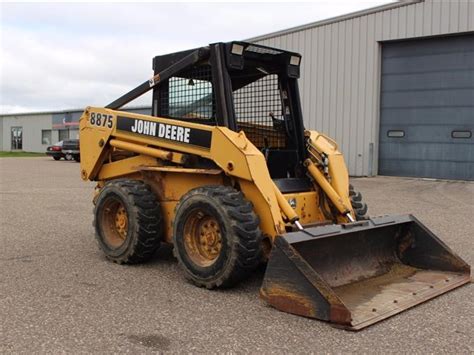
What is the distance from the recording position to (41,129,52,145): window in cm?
5492

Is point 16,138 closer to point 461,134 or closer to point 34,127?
point 34,127

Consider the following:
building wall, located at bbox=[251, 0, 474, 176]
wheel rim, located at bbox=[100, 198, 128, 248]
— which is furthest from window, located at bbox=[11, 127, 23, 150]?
wheel rim, located at bbox=[100, 198, 128, 248]

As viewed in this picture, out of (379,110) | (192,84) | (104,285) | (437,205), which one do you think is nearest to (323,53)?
(379,110)

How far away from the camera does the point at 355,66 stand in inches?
730

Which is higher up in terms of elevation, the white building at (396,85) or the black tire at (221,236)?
the white building at (396,85)

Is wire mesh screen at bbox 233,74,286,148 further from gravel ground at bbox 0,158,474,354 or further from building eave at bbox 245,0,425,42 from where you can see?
building eave at bbox 245,0,425,42

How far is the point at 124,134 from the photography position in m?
6.38

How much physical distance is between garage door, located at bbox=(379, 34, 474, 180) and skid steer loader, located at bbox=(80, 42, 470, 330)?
37.8 ft

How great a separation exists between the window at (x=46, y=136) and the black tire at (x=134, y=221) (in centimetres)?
5162

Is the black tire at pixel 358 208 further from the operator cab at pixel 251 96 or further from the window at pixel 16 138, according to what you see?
the window at pixel 16 138

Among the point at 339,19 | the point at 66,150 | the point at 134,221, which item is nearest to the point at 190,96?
the point at 134,221

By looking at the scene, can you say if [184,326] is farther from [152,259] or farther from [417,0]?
[417,0]

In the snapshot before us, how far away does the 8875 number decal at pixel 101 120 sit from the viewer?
660 centimetres

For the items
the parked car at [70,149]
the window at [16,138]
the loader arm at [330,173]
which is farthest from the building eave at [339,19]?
the window at [16,138]
